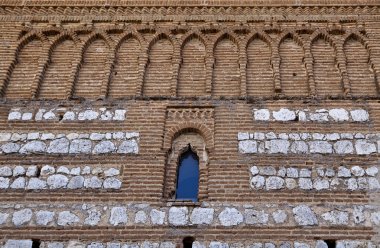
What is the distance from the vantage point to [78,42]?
9.98 metres

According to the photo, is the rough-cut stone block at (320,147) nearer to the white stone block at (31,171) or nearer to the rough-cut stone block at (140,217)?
the rough-cut stone block at (140,217)

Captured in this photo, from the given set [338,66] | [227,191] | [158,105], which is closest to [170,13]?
[158,105]

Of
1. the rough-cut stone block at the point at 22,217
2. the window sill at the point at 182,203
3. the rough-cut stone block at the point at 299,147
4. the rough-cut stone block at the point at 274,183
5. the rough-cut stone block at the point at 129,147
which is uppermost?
the rough-cut stone block at the point at 299,147

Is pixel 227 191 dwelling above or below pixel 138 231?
above

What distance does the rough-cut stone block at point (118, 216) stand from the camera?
7780 millimetres

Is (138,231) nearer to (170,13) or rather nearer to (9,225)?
(9,225)

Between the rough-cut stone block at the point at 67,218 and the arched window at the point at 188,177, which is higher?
the arched window at the point at 188,177

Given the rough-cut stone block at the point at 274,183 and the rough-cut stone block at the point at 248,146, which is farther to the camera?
the rough-cut stone block at the point at 248,146

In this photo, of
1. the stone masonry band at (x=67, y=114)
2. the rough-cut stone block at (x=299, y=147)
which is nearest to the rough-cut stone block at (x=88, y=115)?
the stone masonry band at (x=67, y=114)

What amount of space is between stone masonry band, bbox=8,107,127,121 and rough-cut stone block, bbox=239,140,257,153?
2.00 m

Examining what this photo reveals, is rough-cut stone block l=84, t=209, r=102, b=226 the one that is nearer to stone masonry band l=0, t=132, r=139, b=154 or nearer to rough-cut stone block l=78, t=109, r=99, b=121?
stone masonry band l=0, t=132, r=139, b=154

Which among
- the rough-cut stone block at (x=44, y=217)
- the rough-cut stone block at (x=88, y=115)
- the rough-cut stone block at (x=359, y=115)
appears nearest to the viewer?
the rough-cut stone block at (x=44, y=217)

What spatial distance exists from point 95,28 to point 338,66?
14.9ft

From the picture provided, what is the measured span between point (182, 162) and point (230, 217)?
1.31 meters
